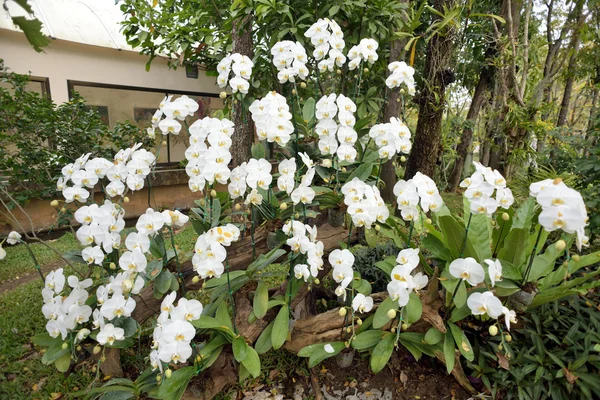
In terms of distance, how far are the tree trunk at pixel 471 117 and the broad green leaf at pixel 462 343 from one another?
390 cm

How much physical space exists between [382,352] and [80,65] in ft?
18.1

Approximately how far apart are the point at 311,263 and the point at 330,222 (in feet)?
1.68

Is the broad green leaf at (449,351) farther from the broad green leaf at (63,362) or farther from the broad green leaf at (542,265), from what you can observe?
the broad green leaf at (63,362)

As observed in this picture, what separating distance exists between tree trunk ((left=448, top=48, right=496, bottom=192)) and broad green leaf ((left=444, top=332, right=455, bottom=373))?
393 cm

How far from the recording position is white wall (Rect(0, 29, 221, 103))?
168 inches

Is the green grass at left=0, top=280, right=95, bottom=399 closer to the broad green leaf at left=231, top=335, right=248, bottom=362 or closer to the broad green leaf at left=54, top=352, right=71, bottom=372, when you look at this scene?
the broad green leaf at left=54, top=352, right=71, bottom=372

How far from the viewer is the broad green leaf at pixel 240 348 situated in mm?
1257

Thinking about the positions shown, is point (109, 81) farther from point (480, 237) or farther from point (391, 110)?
point (480, 237)

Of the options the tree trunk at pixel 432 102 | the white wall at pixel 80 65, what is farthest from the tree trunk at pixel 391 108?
the white wall at pixel 80 65

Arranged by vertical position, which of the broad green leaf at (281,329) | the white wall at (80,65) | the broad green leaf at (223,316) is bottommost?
the broad green leaf at (281,329)

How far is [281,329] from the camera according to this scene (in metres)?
1.36

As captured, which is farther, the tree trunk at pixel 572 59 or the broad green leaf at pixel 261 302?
the tree trunk at pixel 572 59

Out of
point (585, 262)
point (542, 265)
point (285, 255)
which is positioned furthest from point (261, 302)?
point (585, 262)

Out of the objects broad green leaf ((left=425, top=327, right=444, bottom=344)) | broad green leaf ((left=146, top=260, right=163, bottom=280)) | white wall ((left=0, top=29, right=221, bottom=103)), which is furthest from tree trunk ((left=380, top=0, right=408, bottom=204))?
white wall ((left=0, top=29, right=221, bottom=103))
